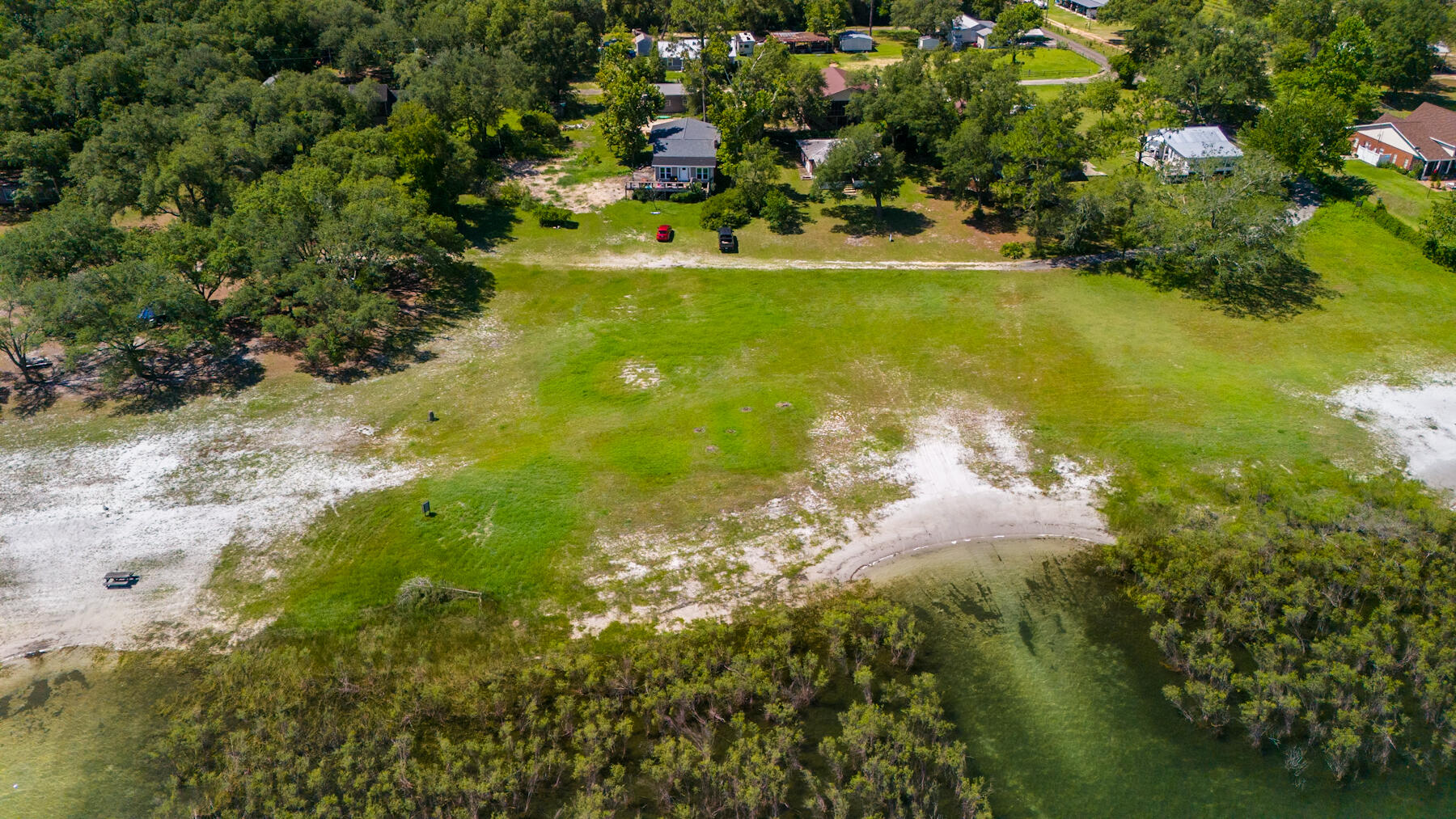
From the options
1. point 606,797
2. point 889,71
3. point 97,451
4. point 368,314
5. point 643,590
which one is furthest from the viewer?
point 889,71

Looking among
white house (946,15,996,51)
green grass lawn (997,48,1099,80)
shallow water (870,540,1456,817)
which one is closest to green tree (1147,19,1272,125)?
green grass lawn (997,48,1099,80)

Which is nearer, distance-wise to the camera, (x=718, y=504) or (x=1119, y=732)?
(x=1119, y=732)

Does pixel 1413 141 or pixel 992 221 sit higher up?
pixel 1413 141

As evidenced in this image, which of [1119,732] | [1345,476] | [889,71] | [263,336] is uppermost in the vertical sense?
[889,71]

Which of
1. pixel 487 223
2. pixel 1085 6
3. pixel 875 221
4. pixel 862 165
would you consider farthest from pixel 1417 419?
pixel 1085 6

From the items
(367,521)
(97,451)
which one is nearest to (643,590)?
(367,521)

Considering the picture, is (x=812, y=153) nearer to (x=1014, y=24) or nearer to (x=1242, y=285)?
(x=1242, y=285)

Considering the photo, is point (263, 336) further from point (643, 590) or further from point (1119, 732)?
point (1119, 732)
